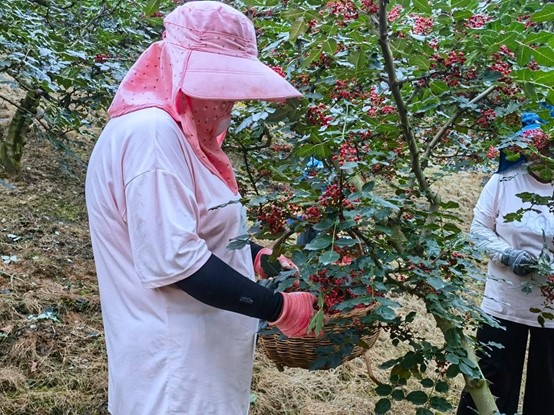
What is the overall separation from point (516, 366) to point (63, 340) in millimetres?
2138

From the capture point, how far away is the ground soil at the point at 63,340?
8.34 feet

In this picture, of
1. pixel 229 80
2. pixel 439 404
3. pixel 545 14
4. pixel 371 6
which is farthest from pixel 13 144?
pixel 545 14

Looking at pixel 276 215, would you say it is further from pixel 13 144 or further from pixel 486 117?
pixel 13 144

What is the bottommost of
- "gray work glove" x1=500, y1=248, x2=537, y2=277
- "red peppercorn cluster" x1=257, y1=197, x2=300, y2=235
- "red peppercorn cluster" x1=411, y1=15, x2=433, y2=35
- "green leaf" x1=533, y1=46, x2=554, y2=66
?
"red peppercorn cluster" x1=257, y1=197, x2=300, y2=235

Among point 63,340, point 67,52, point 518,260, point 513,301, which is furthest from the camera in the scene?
point 63,340

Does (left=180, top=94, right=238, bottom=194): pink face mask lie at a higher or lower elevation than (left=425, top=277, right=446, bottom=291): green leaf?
higher

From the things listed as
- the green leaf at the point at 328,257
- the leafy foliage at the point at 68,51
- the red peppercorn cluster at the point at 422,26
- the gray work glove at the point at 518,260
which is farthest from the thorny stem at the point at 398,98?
the gray work glove at the point at 518,260

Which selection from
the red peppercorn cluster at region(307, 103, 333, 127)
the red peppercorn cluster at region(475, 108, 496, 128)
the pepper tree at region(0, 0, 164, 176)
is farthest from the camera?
the pepper tree at region(0, 0, 164, 176)

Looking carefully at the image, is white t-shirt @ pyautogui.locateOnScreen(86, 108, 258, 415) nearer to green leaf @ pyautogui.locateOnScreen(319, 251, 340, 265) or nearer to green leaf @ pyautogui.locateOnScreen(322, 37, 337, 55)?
green leaf @ pyautogui.locateOnScreen(319, 251, 340, 265)

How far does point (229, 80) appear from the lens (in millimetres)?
1186

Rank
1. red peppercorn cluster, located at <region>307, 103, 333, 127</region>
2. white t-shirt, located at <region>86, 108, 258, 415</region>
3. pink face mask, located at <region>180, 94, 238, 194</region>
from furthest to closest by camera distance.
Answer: red peppercorn cluster, located at <region>307, 103, 333, 127</region>, pink face mask, located at <region>180, 94, 238, 194</region>, white t-shirt, located at <region>86, 108, 258, 415</region>

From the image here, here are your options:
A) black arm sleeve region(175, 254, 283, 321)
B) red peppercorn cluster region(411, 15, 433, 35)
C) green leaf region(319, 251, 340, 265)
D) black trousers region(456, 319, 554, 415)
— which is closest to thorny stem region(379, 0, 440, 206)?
red peppercorn cluster region(411, 15, 433, 35)

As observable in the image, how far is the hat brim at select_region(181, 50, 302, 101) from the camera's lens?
1169mm

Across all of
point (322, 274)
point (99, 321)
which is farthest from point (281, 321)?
point (99, 321)
